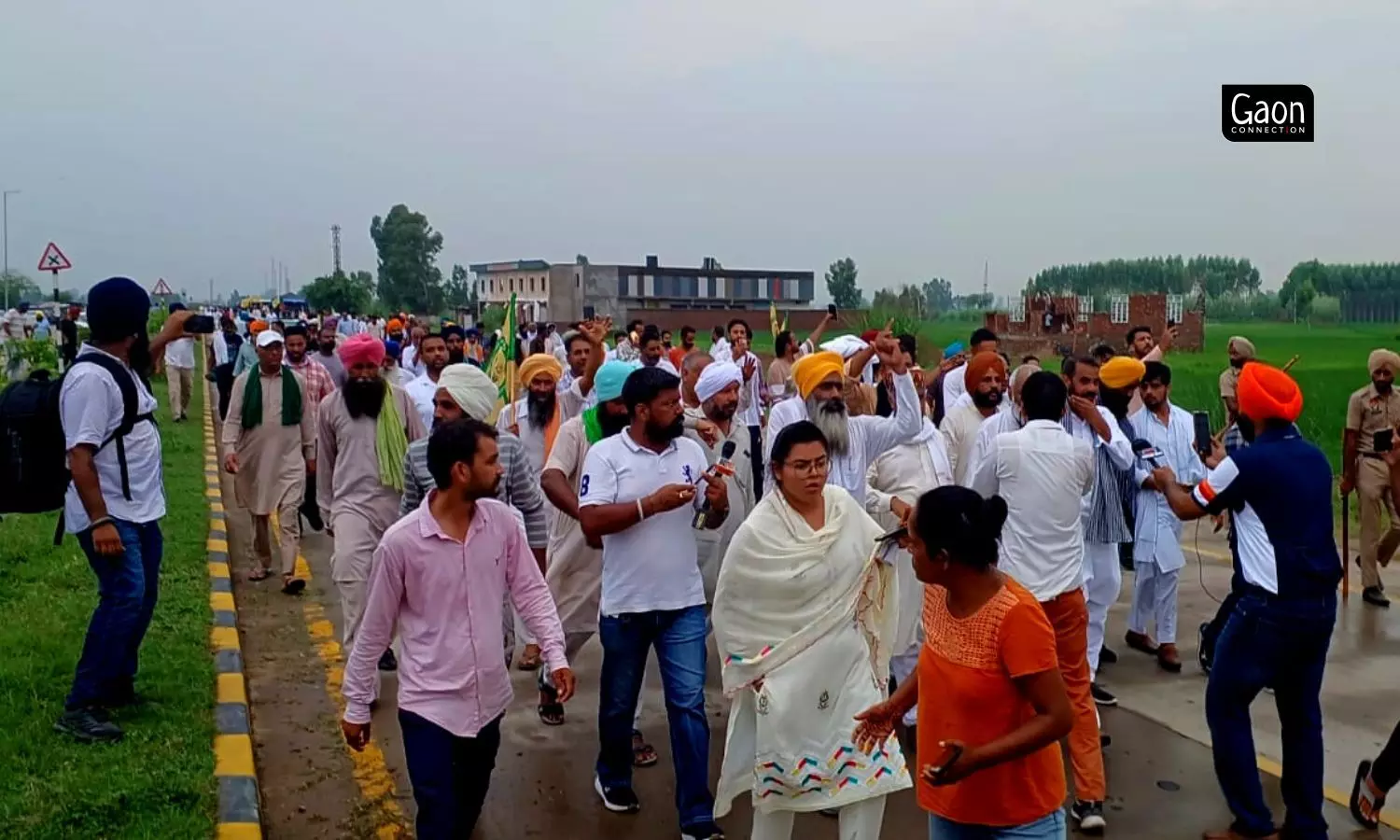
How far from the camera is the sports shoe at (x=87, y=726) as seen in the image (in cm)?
507

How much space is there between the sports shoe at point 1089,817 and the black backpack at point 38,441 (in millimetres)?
4309

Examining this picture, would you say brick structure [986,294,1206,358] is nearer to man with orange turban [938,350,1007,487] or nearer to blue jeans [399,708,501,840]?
man with orange turban [938,350,1007,487]

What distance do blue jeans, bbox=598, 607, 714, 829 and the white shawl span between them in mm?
491

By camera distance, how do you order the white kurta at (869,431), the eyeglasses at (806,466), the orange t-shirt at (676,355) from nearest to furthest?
the eyeglasses at (806,466), the white kurta at (869,431), the orange t-shirt at (676,355)

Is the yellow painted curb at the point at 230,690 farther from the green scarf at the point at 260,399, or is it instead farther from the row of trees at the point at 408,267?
the row of trees at the point at 408,267

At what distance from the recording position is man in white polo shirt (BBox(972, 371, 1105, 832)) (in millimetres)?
4844

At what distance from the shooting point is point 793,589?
13.0 ft

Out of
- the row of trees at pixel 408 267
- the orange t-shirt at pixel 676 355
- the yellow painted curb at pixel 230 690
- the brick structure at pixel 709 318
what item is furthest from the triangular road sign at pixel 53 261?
the row of trees at pixel 408 267

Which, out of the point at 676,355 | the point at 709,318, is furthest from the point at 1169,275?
the point at 676,355

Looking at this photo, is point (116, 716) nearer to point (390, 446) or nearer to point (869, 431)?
point (390, 446)

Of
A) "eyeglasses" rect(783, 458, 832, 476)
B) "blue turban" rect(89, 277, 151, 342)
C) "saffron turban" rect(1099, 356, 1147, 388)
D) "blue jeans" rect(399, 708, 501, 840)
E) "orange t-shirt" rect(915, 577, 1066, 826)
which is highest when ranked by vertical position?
"blue turban" rect(89, 277, 151, 342)

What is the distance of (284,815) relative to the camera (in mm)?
4871

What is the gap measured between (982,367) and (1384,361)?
4.06 metres

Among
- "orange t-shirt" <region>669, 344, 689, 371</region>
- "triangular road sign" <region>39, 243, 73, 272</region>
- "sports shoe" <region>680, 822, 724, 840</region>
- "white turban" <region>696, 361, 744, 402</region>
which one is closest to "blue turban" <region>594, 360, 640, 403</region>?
"white turban" <region>696, 361, 744, 402</region>
